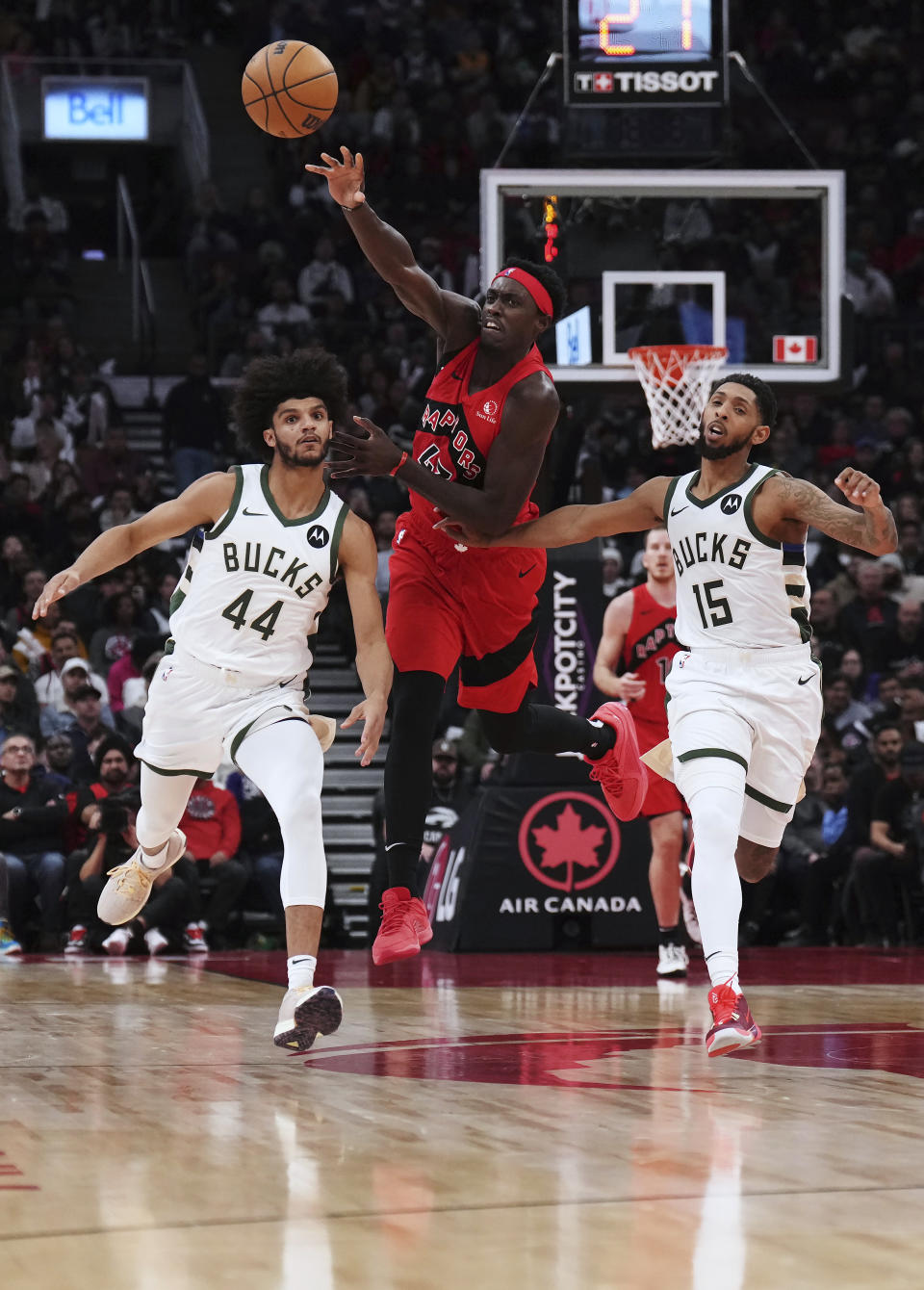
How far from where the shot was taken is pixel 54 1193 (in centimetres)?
328

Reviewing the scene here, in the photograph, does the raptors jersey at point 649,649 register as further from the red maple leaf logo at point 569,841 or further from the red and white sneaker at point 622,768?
the red and white sneaker at point 622,768

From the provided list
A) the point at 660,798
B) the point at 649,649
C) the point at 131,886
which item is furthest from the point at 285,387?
the point at 649,649

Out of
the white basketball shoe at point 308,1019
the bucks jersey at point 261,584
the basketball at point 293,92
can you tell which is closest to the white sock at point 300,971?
the white basketball shoe at point 308,1019

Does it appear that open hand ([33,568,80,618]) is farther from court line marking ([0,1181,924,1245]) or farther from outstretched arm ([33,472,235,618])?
court line marking ([0,1181,924,1245])

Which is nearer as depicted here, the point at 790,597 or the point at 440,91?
the point at 790,597

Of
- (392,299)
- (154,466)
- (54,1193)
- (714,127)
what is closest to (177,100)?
(392,299)

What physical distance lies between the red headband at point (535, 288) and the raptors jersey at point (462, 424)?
173 millimetres

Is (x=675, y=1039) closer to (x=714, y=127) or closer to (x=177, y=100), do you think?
(x=714, y=127)

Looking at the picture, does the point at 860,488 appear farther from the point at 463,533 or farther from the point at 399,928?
the point at 399,928

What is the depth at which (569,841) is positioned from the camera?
1009cm

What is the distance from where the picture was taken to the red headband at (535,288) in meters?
5.96

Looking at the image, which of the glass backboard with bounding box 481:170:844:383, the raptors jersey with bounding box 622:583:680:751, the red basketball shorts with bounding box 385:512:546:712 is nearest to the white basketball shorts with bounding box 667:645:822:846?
the red basketball shorts with bounding box 385:512:546:712

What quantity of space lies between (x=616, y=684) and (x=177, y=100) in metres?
14.0

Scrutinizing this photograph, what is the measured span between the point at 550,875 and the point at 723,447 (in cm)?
490
